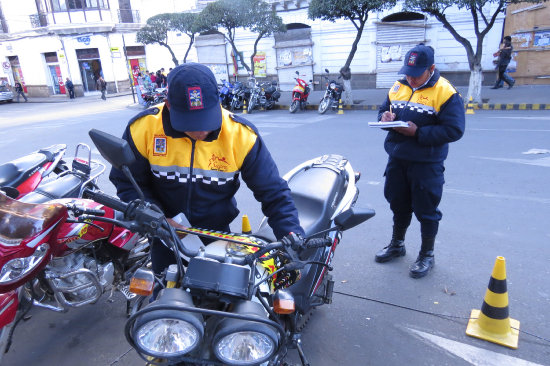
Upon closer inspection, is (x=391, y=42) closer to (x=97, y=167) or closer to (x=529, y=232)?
(x=529, y=232)

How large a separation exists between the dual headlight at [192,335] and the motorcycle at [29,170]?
196cm

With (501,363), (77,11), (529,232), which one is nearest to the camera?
(501,363)

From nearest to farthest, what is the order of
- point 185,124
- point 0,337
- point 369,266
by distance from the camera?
point 185,124, point 0,337, point 369,266

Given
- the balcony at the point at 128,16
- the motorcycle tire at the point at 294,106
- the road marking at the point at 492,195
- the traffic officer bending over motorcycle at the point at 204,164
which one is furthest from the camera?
the balcony at the point at 128,16

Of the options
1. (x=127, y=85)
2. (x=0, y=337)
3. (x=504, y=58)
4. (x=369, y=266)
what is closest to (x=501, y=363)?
(x=369, y=266)

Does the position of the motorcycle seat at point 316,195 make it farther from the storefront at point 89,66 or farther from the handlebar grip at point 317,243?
the storefront at point 89,66

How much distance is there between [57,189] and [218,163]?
5.35 feet

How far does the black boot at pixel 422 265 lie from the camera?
3223mm

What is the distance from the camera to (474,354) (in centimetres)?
242

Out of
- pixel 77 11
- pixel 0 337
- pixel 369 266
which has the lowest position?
pixel 369 266

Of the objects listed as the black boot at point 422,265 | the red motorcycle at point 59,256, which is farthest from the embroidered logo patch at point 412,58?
the red motorcycle at point 59,256

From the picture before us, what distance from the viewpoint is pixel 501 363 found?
2.33 metres

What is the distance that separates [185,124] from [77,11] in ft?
102

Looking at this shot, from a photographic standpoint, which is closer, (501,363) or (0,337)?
(0,337)
